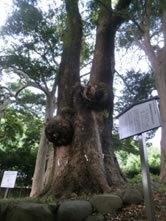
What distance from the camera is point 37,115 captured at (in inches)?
421

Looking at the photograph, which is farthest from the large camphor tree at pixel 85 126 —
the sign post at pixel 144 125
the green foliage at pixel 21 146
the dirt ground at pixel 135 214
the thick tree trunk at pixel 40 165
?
the green foliage at pixel 21 146

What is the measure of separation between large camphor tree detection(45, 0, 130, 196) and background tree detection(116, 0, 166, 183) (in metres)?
0.93

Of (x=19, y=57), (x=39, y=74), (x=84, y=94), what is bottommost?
(x=84, y=94)

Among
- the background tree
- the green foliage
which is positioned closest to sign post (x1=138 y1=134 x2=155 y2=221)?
the background tree

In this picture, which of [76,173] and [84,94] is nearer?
[76,173]

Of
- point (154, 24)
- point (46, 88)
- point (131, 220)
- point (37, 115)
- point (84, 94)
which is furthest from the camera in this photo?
point (37, 115)

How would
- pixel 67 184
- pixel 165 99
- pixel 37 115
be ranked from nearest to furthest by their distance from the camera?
pixel 67 184
pixel 165 99
pixel 37 115

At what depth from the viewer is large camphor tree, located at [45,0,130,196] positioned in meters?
2.77

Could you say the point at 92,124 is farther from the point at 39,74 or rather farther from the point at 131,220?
the point at 39,74

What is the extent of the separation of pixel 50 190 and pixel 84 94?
1.88 meters

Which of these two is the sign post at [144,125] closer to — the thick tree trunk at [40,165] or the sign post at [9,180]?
the sign post at [9,180]

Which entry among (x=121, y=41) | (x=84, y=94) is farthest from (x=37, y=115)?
(x=84, y=94)

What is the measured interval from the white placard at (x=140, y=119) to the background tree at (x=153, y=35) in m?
2.77

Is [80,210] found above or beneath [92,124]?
beneath
